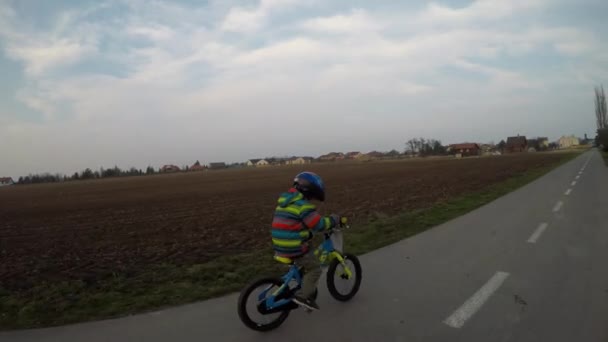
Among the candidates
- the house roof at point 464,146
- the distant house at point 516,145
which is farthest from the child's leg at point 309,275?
the distant house at point 516,145

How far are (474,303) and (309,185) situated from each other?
2.29m

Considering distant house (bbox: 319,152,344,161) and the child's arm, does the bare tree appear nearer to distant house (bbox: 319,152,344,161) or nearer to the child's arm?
the child's arm

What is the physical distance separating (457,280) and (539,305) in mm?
1021

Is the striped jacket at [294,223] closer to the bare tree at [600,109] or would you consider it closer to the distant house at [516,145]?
the bare tree at [600,109]

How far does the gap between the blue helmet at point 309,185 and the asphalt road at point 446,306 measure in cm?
133

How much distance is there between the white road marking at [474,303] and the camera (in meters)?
3.60

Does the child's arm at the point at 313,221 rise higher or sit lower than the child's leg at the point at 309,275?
higher

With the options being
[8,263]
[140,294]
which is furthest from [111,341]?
[8,263]

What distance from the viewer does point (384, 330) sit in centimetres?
346

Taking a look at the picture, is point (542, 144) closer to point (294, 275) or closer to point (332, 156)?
point (332, 156)

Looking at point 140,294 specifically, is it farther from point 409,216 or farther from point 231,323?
point 409,216

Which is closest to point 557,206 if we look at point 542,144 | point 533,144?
point 533,144

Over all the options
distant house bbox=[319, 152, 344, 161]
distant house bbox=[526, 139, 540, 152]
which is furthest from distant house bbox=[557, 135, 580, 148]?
distant house bbox=[319, 152, 344, 161]

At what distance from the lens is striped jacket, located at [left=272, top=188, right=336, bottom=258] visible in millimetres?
3475
